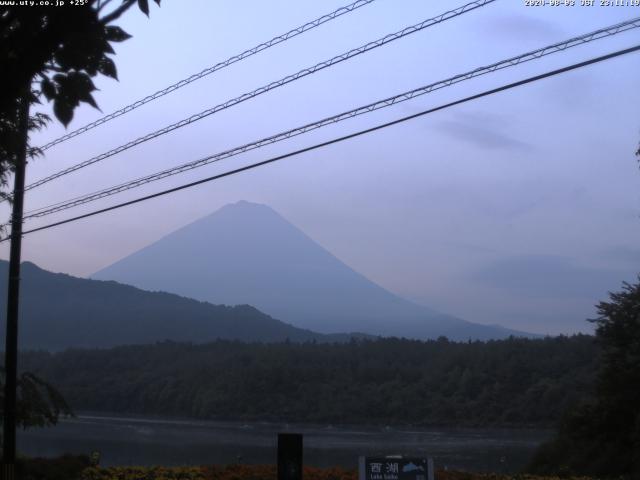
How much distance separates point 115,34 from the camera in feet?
16.6

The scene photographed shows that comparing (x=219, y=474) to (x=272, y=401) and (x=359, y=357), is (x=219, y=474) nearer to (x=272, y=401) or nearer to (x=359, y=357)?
(x=272, y=401)

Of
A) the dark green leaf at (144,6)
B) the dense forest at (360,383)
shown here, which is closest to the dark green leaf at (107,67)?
the dark green leaf at (144,6)

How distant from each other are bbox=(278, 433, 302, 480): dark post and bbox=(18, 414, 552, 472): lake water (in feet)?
26.7

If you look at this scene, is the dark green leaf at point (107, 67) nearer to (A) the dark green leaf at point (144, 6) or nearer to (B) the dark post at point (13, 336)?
(A) the dark green leaf at point (144, 6)

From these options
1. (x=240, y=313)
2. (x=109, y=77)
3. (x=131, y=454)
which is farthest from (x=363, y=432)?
(x=240, y=313)

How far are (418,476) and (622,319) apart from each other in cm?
1370

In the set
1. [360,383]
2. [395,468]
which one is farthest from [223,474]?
[360,383]

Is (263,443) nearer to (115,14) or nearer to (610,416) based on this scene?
(610,416)

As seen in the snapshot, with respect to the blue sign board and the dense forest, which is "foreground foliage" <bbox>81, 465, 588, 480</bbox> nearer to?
the blue sign board

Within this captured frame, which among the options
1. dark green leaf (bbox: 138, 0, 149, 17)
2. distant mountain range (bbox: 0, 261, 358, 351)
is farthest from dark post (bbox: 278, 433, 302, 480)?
distant mountain range (bbox: 0, 261, 358, 351)

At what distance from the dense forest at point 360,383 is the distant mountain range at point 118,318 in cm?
3176

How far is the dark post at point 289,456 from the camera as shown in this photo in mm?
11695

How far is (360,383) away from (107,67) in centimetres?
3106

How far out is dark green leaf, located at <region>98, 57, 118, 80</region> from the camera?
5.05 meters
